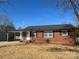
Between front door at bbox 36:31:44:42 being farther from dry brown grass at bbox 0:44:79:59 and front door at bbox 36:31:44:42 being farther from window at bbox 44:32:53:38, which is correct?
dry brown grass at bbox 0:44:79:59

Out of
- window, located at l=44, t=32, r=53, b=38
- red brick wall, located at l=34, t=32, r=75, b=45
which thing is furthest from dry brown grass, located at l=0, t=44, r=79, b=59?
window, located at l=44, t=32, r=53, b=38

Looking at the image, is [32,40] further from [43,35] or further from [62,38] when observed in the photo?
[62,38]

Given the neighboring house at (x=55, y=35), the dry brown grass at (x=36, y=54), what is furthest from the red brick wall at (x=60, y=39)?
the dry brown grass at (x=36, y=54)

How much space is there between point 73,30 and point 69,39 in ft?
6.51

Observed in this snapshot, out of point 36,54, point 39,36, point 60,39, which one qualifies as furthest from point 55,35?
point 36,54

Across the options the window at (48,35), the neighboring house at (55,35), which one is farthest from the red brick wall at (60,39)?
the window at (48,35)

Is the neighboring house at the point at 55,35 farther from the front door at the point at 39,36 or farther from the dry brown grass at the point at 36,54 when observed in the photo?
the dry brown grass at the point at 36,54

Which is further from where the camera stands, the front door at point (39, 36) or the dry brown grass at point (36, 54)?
the front door at point (39, 36)

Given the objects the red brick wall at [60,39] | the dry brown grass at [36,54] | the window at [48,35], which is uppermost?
the window at [48,35]

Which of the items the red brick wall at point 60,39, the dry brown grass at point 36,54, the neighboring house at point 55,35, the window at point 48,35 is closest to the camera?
the dry brown grass at point 36,54

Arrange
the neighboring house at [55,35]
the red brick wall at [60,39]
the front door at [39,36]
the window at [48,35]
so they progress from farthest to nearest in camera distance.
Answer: the front door at [39,36] < the window at [48,35] < the neighboring house at [55,35] < the red brick wall at [60,39]

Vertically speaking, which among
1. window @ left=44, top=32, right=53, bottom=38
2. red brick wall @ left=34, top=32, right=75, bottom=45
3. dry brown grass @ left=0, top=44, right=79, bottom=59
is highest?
window @ left=44, top=32, right=53, bottom=38

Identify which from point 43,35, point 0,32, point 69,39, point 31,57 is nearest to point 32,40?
point 43,35

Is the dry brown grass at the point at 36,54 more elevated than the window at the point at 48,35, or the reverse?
the window at the point at 48,35
